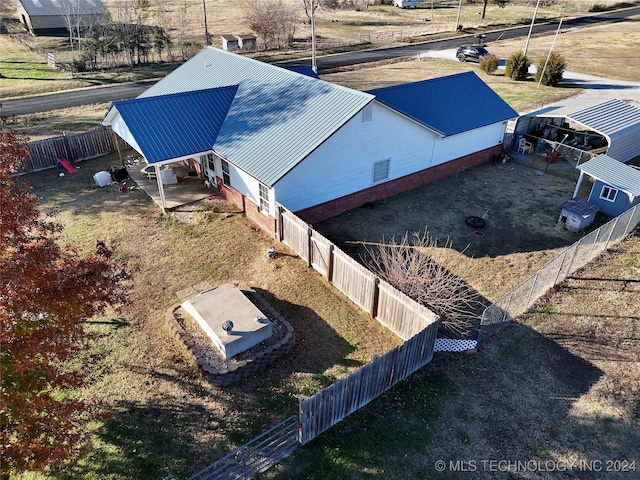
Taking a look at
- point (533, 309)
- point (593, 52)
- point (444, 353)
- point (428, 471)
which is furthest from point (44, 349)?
point (593, 52)

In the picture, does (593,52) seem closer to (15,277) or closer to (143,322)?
(143,322)

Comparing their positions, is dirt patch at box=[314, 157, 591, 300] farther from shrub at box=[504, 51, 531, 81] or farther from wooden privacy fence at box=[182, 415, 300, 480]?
shrub at box=[504, 51, 531, 81]

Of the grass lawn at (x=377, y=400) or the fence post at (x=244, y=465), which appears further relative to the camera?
the grass lawn at (x=377, y=400)

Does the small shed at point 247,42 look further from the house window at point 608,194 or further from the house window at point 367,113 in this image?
the house window at point 608,194

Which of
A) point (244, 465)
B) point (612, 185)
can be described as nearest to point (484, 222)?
point (612, 185)

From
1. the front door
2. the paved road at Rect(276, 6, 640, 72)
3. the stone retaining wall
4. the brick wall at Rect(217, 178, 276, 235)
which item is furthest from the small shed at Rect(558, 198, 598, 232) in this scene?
the paved road at Rect(276, 6, 640, 72)

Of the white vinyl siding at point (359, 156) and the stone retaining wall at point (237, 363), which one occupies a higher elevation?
the white vinyl siding at point (359, 156)

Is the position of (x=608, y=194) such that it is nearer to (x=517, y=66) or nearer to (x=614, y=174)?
(x=614, y=174)

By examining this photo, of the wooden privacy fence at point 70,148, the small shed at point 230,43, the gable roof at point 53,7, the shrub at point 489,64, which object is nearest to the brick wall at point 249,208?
the wooden privacy fence at point 70,148
